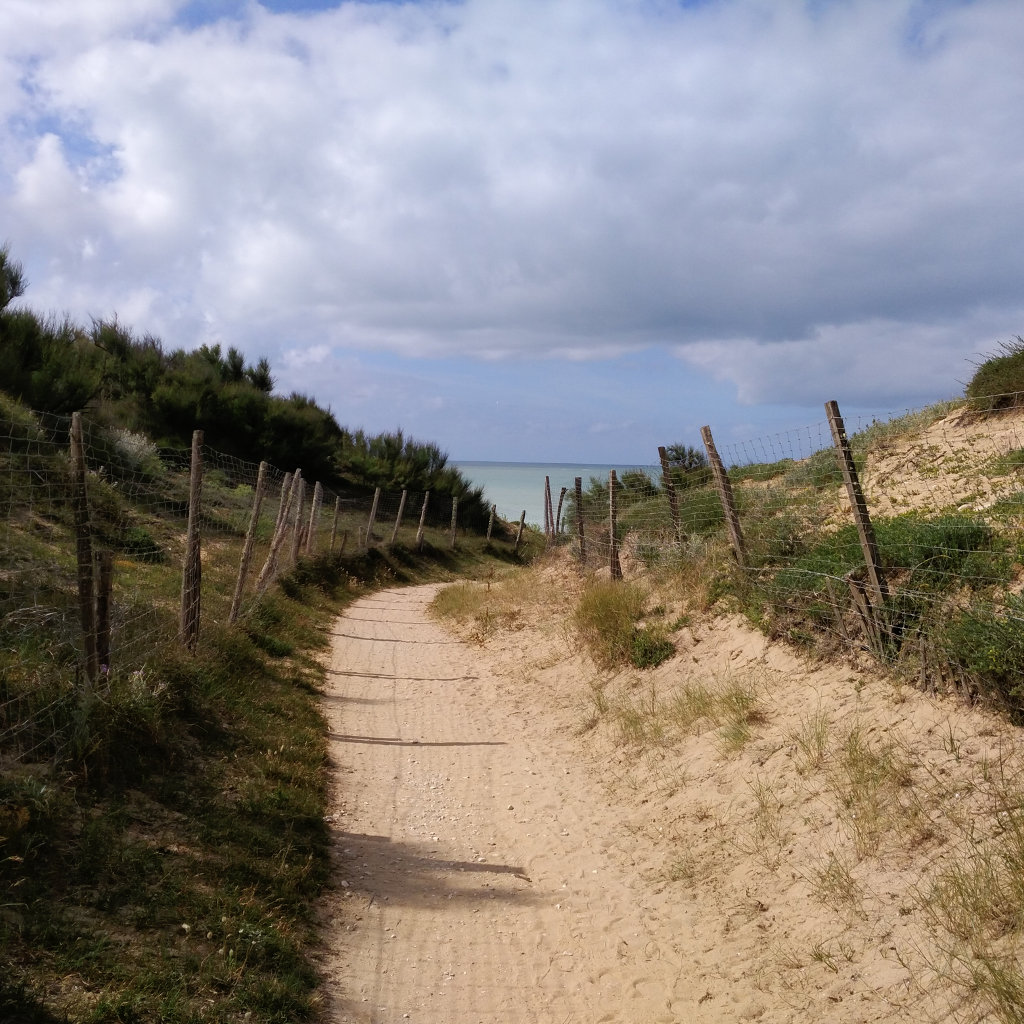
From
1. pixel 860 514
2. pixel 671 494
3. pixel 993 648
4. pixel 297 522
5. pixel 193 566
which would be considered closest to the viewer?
pixel 993 648

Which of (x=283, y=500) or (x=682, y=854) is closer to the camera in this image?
(x=682, y=854)

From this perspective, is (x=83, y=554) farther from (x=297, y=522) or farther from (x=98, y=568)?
(x=297, y=522)

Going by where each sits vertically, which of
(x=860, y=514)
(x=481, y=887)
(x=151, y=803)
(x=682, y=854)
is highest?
(x=860, y=514)

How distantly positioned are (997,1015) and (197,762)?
15.8ft

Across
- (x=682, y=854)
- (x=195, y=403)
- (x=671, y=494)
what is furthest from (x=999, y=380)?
(x=195, y=403)

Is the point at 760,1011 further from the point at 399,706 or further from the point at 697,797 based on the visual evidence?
the point at 399,706

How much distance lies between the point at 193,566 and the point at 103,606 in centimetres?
220

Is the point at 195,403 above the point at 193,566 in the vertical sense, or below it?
above

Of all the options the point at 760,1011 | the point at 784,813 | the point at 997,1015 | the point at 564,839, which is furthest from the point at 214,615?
the point at 997,1015

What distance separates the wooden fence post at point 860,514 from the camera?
633 centimetres

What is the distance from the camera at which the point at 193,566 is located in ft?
25.0

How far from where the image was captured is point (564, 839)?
19.5 feet

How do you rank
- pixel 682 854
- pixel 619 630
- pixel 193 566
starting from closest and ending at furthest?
pixel 682 854, pixel 193 566, pixel 619 630

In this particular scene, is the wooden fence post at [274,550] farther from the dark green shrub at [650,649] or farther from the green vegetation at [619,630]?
the dark green shrub at [650,649]
